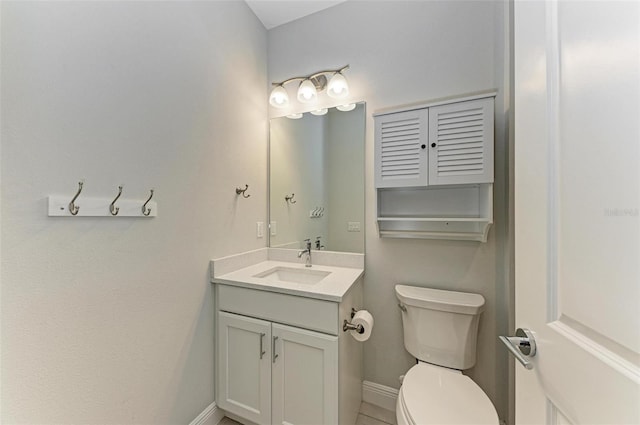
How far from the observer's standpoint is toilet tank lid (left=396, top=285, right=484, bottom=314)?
1261mm

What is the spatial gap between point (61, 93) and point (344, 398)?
1.76 metres

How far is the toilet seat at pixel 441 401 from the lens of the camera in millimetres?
920

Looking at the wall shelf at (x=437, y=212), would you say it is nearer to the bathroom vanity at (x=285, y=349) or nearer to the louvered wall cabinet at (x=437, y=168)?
the louvered wall cabinet at (x=437, y=168)

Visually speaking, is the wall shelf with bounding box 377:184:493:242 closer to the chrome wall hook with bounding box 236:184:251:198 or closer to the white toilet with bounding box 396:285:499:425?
the white toilet with bounding box 396:285:499:425

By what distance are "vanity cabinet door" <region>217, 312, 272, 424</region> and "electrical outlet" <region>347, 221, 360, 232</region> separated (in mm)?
808

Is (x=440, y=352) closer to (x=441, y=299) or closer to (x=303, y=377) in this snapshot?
(x=441, y=299)

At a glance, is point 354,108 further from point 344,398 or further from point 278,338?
point 344,398

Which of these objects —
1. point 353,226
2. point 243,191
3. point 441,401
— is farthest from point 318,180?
point 441,401

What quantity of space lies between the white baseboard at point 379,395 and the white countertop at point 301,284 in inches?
30.4

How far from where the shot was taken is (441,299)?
131cm

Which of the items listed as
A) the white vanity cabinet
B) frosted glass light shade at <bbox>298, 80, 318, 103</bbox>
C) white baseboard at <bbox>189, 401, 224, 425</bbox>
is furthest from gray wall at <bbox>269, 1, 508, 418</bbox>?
white baseboard at <bbox>189, 401, 224, 425</bbox>

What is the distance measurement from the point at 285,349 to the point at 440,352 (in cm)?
85

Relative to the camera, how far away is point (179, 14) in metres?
1.25

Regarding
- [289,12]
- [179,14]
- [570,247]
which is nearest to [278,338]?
[570,247]
